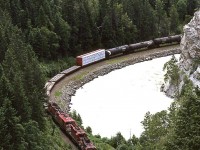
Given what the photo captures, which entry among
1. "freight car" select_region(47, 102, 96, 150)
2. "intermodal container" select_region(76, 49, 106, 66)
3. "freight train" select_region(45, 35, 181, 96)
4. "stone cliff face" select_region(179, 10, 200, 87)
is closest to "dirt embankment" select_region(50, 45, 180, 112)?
"freight train" select_region(45, 35, 181, 96)

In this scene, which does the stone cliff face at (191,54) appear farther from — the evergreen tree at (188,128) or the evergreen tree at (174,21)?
the evergreen tree at (174,21)

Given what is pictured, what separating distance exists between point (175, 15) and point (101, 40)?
2829 centimetres

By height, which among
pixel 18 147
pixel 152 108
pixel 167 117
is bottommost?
pixel 152 108

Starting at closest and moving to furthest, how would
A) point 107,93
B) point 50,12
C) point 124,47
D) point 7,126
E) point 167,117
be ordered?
1. point 167,117
2. point 7,126
3. point 107,93
4. point 50,12
5. point 124,47

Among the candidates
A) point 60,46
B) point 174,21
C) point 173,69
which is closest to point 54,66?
point 60,46

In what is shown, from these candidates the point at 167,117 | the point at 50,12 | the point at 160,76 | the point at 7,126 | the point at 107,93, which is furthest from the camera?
the point at 50,12

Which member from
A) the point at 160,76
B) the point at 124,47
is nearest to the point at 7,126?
the point at 160,76

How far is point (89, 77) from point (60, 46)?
43.3 ft

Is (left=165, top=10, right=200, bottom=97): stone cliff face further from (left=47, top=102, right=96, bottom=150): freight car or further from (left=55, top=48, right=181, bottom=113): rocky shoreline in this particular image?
(left=47, top=102, right=96, bottom=150): freight car

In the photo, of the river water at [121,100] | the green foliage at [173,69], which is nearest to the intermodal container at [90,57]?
the river water at [121,100]

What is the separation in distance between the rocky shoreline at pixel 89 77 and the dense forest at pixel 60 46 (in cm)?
682

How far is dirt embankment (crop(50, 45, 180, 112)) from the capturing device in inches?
3632

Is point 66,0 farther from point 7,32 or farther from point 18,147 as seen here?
point 18,147

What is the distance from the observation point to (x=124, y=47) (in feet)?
406
